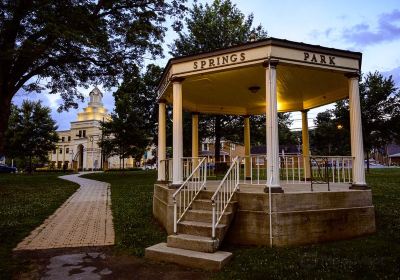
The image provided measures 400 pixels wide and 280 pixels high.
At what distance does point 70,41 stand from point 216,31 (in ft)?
47.9

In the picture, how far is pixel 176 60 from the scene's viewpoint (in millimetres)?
9352

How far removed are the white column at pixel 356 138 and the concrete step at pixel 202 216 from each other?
3.80m

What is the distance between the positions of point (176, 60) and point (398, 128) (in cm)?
2494

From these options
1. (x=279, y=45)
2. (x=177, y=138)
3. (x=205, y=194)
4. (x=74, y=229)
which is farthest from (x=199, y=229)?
(x=279, y=45)

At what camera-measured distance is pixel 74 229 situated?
9688 mm

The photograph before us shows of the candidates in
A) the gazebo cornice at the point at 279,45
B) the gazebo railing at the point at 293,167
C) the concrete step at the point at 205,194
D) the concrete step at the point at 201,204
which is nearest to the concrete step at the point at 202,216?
the concrete step at the point at 201,204

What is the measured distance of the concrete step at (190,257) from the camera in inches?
236

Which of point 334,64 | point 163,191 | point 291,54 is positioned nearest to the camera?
point 291,54

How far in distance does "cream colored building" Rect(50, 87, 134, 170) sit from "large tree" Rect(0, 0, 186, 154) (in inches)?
2489

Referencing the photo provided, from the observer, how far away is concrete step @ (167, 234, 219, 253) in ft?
21.5

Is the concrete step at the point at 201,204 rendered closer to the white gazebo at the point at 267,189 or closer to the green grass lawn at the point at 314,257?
the white gazebo at the point at 267,189

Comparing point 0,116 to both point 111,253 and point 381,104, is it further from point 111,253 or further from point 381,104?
point 381,104

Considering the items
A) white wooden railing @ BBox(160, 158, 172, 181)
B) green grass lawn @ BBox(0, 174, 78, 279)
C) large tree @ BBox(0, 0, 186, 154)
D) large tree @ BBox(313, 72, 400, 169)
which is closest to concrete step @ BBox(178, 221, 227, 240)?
green grass lawn @ BBox(0, 174, 78, 279)

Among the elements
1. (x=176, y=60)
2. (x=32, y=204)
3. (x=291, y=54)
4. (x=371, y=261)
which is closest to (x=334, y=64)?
(x=291, y=54)
